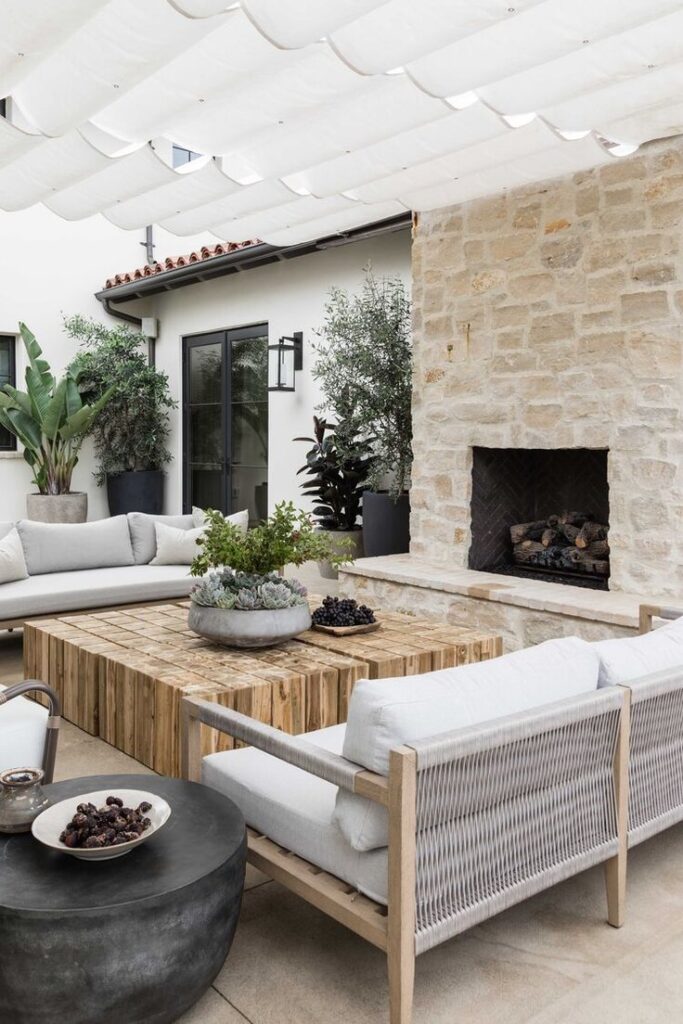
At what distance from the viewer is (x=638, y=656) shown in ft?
8.45

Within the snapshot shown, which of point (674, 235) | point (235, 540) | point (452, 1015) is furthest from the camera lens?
point (674, 235)

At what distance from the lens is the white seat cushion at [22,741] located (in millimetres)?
2648

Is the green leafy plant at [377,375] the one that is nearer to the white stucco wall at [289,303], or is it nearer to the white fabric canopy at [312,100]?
the white stucco wall at [289,303]

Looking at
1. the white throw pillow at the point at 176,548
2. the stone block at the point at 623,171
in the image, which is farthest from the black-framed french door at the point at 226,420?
the stone block at the point at 623,171

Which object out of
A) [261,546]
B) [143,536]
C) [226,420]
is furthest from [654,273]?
[226,420]

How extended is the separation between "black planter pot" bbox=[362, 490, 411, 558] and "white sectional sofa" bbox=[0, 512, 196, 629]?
162 centimetres

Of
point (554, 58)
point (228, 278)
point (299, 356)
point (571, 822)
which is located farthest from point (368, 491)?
point (571, 822)

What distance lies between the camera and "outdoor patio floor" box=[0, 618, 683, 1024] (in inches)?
80.3

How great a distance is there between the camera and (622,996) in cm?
210

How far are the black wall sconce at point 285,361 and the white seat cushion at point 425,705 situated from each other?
658 centimetres

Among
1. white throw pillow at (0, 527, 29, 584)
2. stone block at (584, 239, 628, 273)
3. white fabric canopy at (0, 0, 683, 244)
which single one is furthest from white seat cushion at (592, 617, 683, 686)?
white throw pillow at (0, 527, 29, 584)

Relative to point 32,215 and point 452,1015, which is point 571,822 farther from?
point 32,215

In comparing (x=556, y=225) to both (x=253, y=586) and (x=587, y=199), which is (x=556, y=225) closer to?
(x=587, y=199)

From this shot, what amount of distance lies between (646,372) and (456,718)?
363cm
